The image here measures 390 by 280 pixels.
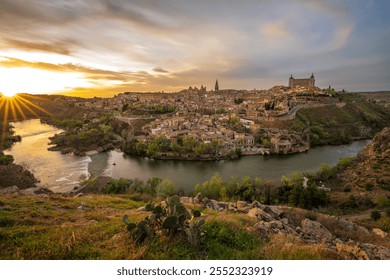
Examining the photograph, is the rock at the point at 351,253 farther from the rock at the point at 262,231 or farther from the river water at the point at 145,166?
the river water at the point at 145,166

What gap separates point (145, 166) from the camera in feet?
44.7


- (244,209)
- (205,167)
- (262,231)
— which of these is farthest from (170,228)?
(205,167)

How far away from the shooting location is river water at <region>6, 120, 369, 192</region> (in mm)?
10828

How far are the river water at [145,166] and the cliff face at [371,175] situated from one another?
287 centimetres

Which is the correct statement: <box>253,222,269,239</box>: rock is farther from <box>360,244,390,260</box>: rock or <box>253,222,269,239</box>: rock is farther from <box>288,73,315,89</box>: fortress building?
<box>288,73,315,89</box>: fortress building

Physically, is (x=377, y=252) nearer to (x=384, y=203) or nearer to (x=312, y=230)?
(x=312, y=230)

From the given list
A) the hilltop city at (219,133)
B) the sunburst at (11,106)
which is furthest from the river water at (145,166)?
the sunburst at (11,106)

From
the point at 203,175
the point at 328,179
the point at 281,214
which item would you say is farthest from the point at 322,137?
the point at 281,214

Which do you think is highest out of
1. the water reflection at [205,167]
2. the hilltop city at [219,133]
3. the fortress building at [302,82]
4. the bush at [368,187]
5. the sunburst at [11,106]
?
the fortress building at [302,82]

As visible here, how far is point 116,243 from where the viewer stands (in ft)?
5.59

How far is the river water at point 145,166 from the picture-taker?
10.8 meters

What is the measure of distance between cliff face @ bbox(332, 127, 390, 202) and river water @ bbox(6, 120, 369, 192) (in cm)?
287

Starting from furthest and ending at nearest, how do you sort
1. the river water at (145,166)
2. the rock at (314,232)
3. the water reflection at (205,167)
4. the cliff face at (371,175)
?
the water reflection at (205,167)
the river water at (145,166)
the cliff face at (371,175)
the rock at (314,232)

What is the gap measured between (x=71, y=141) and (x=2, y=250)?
1691 centimetres
